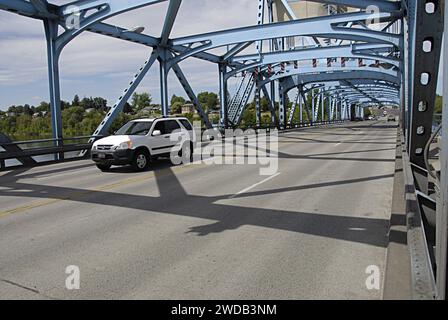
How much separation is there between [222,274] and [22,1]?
53.4 ft

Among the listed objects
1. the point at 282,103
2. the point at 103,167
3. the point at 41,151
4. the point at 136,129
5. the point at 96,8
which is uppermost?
the point at 96,8

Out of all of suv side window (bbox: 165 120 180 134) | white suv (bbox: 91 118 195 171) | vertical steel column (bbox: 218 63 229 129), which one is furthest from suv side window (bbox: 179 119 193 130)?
vertical steel column (bbox: 218 63 229 129)

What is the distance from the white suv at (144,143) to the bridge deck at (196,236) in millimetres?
1898

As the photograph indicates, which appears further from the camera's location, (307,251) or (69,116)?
(69,116)

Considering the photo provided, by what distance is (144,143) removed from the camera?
13938mm

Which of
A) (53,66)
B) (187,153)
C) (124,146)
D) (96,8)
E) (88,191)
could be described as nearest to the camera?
(88,191)

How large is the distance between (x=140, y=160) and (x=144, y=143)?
0.62 m

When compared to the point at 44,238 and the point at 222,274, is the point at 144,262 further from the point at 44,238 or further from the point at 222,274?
the point at 44,238

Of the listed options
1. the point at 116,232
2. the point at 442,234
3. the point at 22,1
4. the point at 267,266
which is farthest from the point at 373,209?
the point at 22,1

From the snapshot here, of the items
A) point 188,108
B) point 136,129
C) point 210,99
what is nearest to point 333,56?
point 136,129

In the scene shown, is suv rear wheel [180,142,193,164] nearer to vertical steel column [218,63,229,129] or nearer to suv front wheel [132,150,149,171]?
suv front wheel [132,150,149,171]

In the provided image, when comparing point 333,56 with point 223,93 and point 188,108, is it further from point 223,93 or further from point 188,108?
point 188,108

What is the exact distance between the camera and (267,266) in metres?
4.77
